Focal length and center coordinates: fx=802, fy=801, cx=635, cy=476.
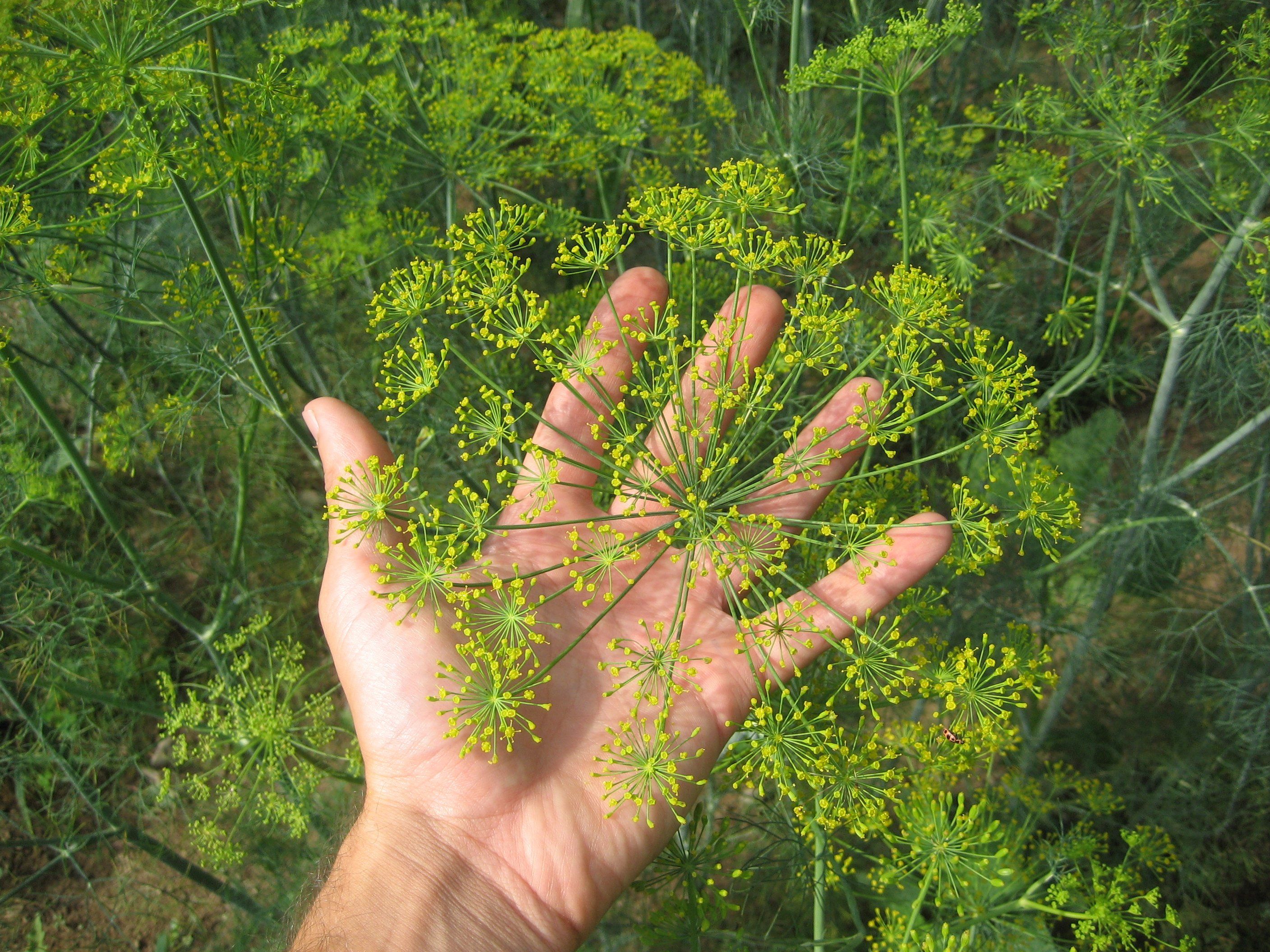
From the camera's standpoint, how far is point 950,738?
8.03ft

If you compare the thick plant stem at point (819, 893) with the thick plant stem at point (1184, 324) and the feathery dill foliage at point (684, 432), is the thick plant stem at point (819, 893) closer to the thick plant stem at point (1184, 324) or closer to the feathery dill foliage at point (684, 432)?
the feathery dill foliage at point (684, 432)

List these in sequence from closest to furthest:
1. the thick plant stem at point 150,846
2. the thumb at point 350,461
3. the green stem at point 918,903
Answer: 1. the green stem at point 918,903
2. the thumb at point 350,461
3. the thick plant stem at point 150,846

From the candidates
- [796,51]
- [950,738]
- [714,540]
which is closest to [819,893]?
[950,738]

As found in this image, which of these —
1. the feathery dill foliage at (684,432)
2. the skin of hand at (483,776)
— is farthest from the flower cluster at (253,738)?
the skin of hand at (483,776)

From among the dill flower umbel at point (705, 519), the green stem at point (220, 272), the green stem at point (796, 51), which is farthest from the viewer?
the green stem at point (796, 51)

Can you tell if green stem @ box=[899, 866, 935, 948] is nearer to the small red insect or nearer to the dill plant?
the dill plant

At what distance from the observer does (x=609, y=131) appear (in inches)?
154

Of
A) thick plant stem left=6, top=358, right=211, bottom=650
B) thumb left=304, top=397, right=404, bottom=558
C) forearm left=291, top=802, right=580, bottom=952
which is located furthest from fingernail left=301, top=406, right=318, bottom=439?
forearm left=291, top=802, right=580, bottom=952

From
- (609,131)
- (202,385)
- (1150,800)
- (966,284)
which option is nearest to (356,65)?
(609,131)

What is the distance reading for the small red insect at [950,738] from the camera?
240 cm

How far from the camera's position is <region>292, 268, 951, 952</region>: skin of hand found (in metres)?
2.29

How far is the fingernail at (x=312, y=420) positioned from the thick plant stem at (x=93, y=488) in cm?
89

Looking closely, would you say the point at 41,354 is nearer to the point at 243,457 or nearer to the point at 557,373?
the point at 243,457

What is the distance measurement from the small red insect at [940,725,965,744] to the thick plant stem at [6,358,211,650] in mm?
3056
